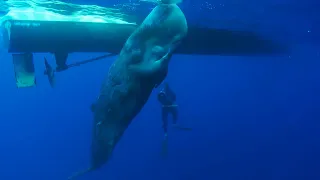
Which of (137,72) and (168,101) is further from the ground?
(137,72)

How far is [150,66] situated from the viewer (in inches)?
187

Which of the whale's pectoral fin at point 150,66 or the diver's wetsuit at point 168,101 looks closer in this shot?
the whale's pectoral fin at point 150,66

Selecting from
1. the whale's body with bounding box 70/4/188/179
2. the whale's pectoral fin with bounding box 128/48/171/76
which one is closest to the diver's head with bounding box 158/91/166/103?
the whale's body with bounding box 70/4/188/179

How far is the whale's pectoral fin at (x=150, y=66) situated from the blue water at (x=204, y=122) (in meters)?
10.4

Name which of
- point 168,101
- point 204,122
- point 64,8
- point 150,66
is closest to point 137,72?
point 150,66

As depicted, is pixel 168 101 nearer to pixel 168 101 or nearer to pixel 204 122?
pixel 168 101

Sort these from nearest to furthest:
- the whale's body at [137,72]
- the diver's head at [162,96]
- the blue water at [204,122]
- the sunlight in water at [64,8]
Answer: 1. the whale's body at [137,72]
2. the sunlight in water at [64,8]
3. the diver's head at [162,96]
4. the blue water at [204,122]

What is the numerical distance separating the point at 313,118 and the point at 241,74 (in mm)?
13285

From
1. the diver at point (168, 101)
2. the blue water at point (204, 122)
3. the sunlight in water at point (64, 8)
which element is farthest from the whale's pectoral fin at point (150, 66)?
the blue water at point (204, 122)

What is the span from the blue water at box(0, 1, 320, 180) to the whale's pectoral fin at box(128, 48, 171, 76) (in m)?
10.4

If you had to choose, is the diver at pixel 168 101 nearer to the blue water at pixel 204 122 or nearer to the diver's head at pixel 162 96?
the diver's head at pixel 162 96

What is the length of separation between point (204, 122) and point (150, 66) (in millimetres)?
44809

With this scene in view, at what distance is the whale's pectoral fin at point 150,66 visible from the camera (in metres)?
4.72

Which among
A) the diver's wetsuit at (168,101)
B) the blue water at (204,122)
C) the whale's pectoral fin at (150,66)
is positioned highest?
the whale's pectoral fin at (150,66)
